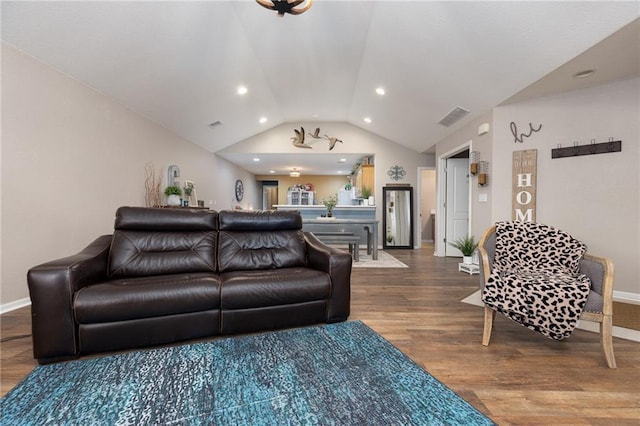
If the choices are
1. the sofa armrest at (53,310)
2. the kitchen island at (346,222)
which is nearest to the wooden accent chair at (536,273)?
the sofa armrest at (53,310)

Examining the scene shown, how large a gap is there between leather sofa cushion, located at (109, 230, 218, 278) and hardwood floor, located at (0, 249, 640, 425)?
2.44ft

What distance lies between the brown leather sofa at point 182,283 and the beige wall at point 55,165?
112cm

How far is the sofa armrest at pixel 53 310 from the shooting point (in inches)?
61.3

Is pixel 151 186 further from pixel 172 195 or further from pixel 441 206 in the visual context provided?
pixel 441 206

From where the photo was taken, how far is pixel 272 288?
1.98 m

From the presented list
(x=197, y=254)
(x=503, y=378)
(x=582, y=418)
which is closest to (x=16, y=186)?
(x=197, y=254)

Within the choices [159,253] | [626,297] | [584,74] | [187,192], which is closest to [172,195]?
[187,192]

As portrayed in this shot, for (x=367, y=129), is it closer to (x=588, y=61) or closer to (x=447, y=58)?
(x=447, y=58)

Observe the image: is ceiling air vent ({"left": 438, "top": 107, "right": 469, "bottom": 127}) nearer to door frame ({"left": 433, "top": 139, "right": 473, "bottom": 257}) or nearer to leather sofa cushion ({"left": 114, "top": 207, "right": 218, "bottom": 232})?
door frame ({"left": 433, "top": 139, "right": 473, "bottom": 257})

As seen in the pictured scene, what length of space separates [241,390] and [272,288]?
72 centimetres

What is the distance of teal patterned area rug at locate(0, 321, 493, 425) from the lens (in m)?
1.17

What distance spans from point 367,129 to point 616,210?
495 cm

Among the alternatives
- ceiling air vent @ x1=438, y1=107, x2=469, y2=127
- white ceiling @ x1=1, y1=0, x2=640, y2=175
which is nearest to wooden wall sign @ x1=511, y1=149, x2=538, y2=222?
white ceiling @ x1=1, y1=0, x2=640, y2=175

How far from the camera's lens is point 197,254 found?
2.35 meters
